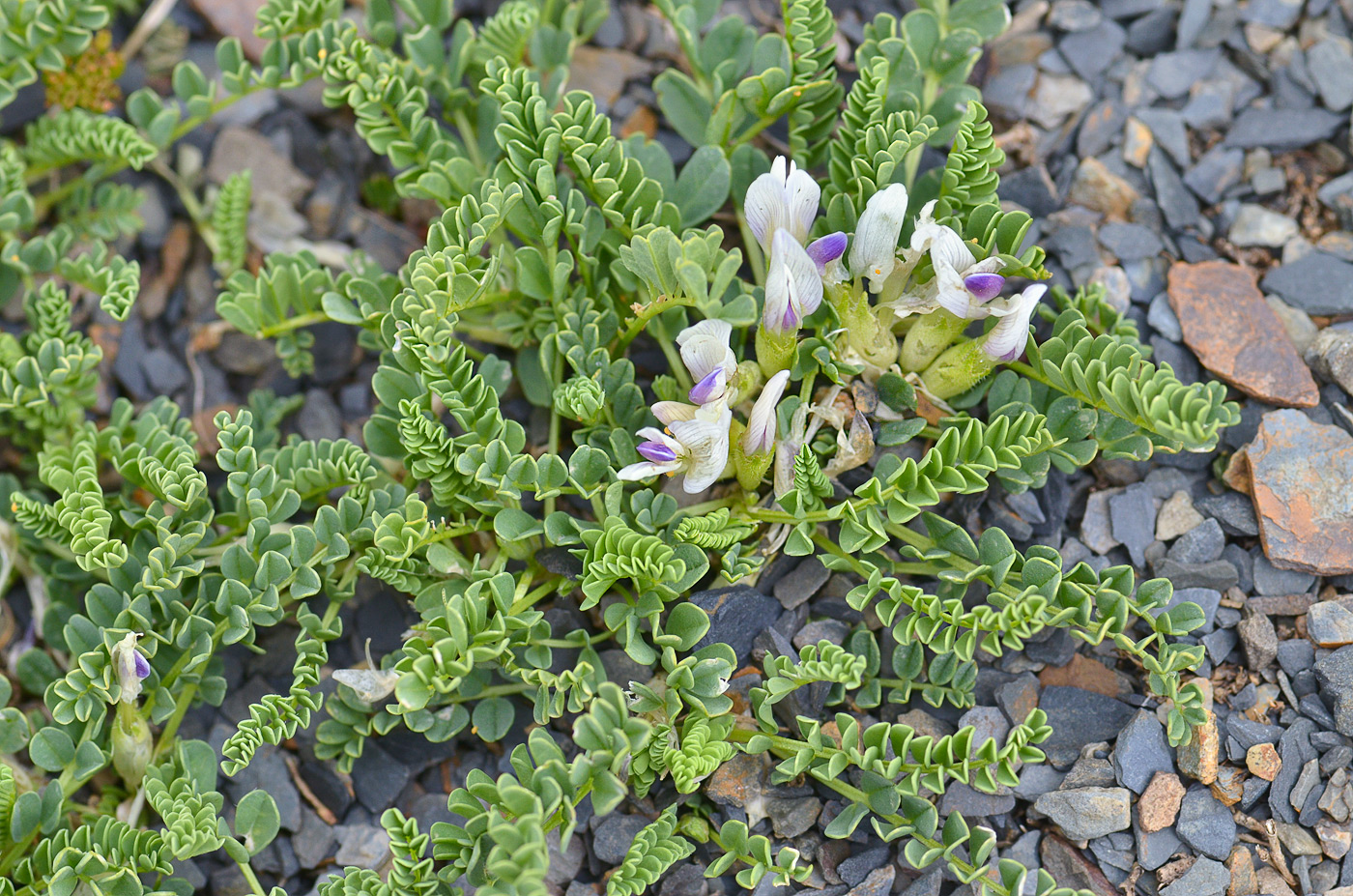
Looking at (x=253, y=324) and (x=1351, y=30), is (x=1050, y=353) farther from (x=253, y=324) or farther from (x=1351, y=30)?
(x=253, y=324)

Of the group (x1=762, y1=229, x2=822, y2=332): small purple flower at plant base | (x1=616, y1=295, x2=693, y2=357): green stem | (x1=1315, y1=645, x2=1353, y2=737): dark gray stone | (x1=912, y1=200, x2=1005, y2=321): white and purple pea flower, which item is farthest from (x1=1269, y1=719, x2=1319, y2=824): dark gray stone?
(x1=616, y1=295, x2=693, y2=357): green stem

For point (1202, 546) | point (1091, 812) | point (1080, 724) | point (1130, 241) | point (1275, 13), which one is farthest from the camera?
point (1275, 13)

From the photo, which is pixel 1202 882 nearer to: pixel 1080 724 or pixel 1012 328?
pixel 1080 724

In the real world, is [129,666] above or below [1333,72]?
below

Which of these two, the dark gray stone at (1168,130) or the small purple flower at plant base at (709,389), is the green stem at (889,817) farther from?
the dark gray stone at (1168,130)

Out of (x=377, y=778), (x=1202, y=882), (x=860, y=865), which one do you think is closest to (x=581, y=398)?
(x=377, y=778)

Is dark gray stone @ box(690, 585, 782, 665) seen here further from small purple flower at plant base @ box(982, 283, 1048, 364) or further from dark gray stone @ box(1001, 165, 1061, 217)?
dark gray stone @ box(1001, 165, 1061, 217)
